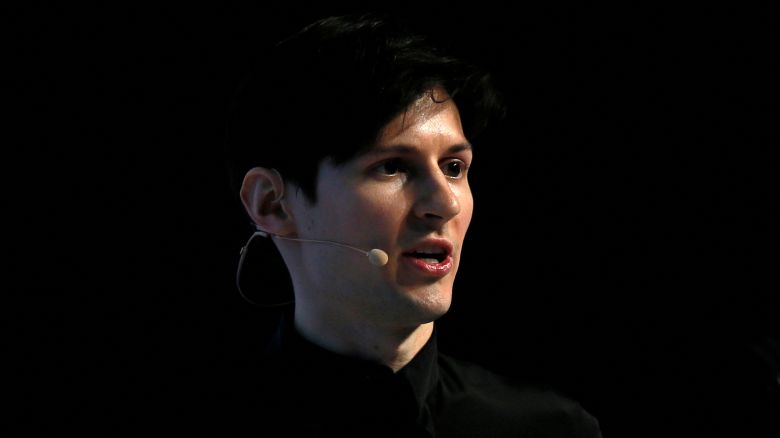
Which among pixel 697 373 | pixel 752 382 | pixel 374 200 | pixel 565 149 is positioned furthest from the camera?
pixel 565 149

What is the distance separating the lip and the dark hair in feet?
0.74

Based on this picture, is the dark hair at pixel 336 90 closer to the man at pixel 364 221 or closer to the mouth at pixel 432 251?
the man at pixel 364 221

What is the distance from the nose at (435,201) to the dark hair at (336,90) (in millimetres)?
142

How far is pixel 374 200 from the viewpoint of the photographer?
1.70m

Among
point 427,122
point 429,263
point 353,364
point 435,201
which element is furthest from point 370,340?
point 427,122

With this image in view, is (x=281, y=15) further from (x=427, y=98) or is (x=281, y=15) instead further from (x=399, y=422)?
(x=399, y=422)

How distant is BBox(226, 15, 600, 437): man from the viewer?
171cm

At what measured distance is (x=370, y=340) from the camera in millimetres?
1772

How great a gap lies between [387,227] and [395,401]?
36 centimetres

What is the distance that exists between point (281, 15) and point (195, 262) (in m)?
0.74

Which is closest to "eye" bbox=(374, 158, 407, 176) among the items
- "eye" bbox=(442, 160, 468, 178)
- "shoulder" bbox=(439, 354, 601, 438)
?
"eye" bbox=(442, 160, 468, 178)

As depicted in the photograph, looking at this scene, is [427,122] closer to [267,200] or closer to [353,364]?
[267,200]

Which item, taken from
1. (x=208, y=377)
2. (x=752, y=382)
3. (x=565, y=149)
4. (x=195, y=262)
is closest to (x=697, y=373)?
(x=752, y=382)

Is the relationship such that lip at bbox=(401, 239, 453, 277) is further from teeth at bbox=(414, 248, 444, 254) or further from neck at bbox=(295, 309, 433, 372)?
neck at bbox=(295, 309, 433, 372)
